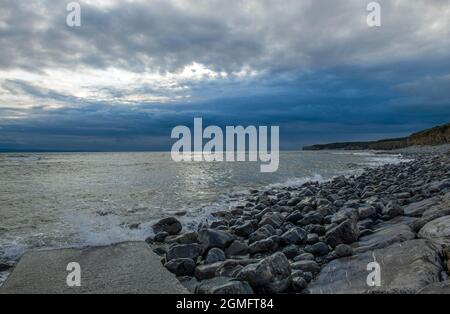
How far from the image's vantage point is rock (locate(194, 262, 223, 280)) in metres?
5.07

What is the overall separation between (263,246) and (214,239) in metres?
0.94

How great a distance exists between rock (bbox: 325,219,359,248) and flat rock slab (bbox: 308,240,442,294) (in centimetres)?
100

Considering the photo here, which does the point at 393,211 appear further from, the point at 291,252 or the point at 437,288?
the point at 437,288

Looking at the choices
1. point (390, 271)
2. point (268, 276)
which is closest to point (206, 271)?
point (268, 276)

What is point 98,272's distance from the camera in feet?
15.2

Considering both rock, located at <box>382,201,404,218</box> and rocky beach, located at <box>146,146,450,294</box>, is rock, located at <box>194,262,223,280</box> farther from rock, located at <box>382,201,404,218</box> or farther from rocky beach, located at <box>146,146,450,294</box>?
rock, located at <box>382,201,404,218</box>

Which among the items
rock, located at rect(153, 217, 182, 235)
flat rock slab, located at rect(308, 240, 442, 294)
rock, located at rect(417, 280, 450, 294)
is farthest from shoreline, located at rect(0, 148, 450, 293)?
rock, located at rect(417, 280, 450, 294)

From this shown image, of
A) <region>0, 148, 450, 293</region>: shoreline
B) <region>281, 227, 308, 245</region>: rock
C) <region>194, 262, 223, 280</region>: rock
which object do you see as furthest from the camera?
<region>281, 227, 308, 245</region>: rock

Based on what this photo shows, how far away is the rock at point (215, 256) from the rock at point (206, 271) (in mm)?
409

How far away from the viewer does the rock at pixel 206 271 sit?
16.6 ft
